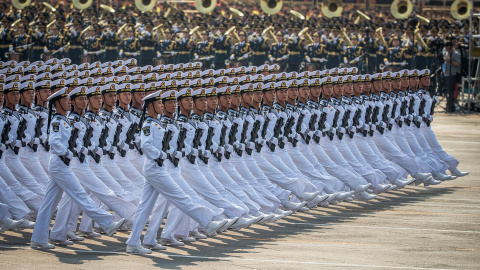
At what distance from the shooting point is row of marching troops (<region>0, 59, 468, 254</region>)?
11.7m

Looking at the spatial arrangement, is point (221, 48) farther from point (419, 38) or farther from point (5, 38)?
point (5, 38)

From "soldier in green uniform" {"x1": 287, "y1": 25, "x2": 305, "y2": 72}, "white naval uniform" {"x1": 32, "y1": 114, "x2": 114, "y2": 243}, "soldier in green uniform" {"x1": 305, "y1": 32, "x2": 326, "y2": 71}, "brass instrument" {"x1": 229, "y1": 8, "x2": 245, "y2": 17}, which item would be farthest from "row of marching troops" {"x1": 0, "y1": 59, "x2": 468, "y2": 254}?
"brass instrument" {"x1": 229, "y1": 8, "x2": 245, "y2": 17}

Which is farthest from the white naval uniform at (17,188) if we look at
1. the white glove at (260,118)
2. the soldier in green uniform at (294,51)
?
the soldier in green uniform at (294,51)

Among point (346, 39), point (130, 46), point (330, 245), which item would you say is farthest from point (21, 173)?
point (346, 39)

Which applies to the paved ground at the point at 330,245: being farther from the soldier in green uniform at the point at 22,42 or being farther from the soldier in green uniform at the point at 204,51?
the soldier in green uniform at the point at 22,42

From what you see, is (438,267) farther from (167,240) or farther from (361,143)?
(361,143)

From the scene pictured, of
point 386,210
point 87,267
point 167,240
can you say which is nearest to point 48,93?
point 167,240

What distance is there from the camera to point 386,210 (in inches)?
590

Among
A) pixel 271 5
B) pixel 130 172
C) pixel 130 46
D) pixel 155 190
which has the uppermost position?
pixel 271 5

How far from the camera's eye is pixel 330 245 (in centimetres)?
1207

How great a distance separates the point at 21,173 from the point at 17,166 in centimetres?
11

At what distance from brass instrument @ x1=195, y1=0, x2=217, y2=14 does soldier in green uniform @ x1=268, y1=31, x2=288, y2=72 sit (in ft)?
15.2

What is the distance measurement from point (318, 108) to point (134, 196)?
4204mm

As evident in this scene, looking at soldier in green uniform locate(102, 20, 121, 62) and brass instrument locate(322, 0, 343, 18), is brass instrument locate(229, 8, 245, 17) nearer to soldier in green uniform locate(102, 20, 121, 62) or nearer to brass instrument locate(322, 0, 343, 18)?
brass instrument locate(322, 0, 343, 18)
